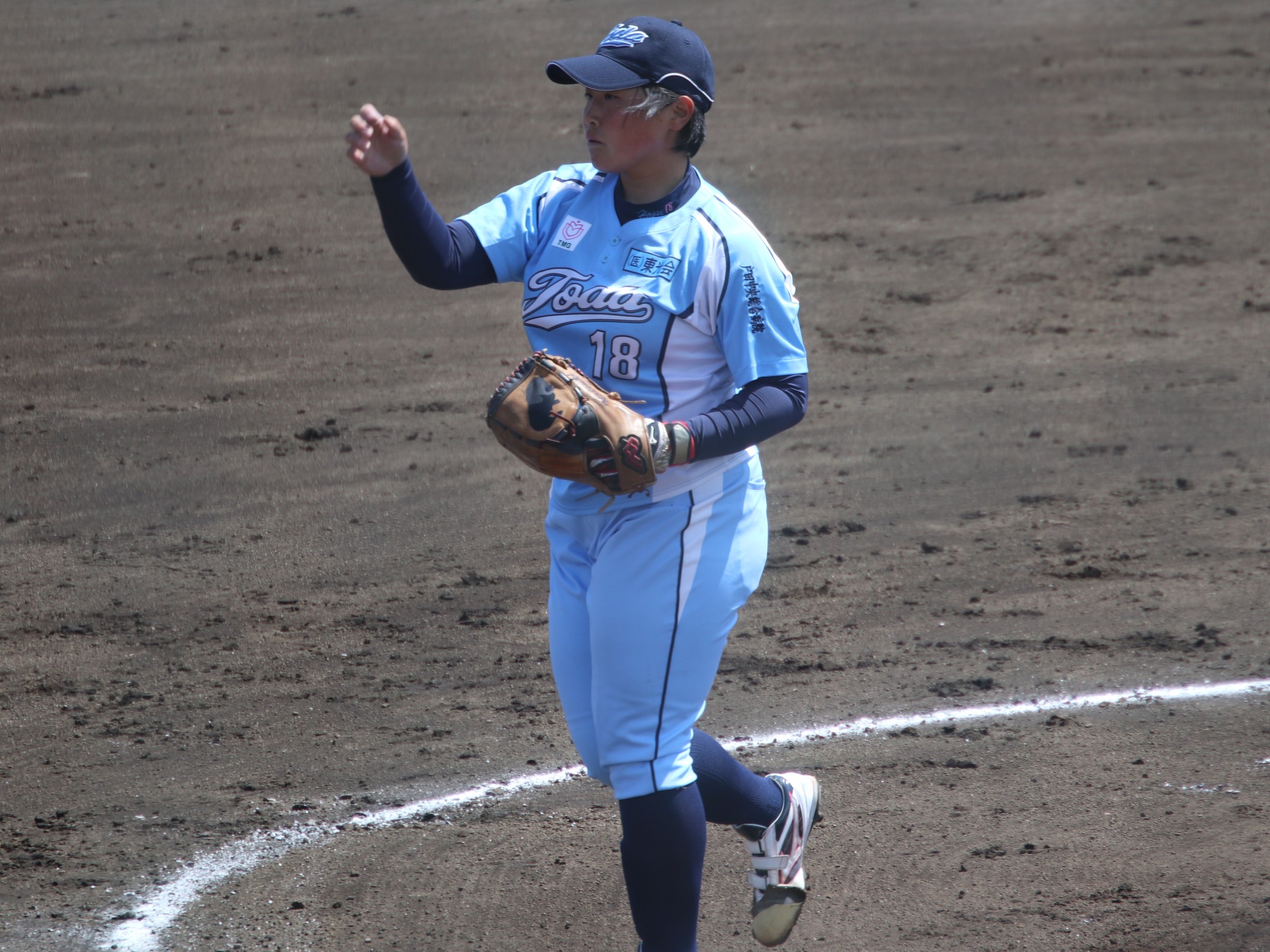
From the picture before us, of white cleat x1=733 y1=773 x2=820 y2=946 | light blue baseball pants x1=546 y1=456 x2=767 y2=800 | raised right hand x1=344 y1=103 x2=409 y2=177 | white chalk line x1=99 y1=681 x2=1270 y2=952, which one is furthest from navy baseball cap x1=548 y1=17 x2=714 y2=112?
white chalk line x1=99 y1=681 x2=1270 y2=952

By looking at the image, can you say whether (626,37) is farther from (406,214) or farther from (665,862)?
(665,862)

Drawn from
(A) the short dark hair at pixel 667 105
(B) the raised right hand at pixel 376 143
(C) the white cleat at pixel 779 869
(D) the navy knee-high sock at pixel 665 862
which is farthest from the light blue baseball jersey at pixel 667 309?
(C) the white cleat at pixel 779 869

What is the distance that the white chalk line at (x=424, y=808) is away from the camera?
10.8ft

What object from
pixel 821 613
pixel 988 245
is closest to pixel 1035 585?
pixel 821 613

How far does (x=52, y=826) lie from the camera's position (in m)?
3.68

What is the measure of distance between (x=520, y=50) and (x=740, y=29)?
1796 millimetres

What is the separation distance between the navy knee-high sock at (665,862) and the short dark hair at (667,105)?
4.07ft

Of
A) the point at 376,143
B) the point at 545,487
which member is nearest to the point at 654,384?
A: the point at 376,143

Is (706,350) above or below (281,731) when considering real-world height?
above

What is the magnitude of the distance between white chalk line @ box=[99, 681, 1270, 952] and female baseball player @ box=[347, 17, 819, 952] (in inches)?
45.5

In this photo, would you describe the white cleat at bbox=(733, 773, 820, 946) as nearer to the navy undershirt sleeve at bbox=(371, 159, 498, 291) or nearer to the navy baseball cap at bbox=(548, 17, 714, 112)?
the navy undershirt sleeve at bbox=(371, 159, 498, 291)

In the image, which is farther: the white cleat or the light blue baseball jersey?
the white cleat

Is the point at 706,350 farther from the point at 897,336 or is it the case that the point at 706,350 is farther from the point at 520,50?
the point at 520,50

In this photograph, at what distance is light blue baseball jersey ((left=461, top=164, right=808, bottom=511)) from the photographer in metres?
2.66
